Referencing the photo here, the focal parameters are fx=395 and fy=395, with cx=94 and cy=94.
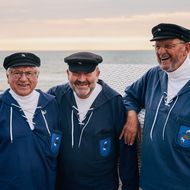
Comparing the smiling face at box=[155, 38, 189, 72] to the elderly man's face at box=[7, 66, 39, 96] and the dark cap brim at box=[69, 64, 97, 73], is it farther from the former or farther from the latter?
the elderly man's face at box=[7, 66, 39, 96]

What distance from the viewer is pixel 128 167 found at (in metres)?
3.33

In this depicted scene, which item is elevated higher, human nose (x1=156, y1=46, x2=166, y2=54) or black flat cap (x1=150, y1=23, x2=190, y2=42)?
black flat cap (x1=150, y1=23, x2=190, y2=42)

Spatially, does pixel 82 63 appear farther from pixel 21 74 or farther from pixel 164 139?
pixel 164 139

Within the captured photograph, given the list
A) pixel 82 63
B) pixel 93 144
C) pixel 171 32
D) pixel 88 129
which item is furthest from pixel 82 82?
pixel 171 32

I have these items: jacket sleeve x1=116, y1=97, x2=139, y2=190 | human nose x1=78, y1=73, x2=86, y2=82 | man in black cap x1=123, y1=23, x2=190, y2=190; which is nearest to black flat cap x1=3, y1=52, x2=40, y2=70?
human nose x1=78, y1=73, x2=86, y2=82

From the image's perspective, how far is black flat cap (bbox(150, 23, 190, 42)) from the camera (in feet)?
9.48

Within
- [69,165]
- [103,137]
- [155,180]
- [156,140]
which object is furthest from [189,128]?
[69,165]

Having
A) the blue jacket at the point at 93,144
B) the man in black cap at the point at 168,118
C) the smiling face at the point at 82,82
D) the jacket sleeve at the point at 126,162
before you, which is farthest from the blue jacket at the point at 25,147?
the man in black cap at the point at 168,118

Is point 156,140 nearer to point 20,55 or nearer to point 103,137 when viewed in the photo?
point 103,137

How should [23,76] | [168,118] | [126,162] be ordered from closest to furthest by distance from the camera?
[168,118] → [23,76] → [126,162]

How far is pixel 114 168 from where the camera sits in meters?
3.32

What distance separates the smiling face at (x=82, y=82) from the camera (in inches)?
123

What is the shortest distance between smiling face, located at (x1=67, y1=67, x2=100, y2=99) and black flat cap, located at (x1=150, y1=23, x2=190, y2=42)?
1.90 feet

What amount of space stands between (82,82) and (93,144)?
51cm
